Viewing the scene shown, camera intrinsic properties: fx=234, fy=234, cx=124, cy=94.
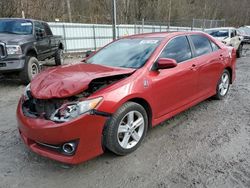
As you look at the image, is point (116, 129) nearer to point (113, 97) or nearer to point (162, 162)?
point (113, 97)

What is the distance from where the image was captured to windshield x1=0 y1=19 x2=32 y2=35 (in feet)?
24.3

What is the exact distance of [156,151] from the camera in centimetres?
322

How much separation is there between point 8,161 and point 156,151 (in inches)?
77.4

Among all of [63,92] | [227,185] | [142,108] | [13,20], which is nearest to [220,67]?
[142,108]

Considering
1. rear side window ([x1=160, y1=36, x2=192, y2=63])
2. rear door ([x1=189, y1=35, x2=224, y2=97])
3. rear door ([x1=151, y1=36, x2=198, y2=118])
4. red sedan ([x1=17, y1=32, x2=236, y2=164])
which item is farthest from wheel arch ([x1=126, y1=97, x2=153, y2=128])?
rear door ([x1=189, y1=35, x2=224, y2=97])

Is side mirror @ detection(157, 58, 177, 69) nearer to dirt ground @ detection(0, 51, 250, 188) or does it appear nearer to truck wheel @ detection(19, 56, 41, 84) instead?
dirt ground @ detection(0, 51, 250, 188)

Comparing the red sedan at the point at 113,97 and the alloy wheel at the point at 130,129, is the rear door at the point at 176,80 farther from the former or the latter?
the alloy wheel at the point at 130,129

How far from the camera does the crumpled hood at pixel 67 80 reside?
275 cm

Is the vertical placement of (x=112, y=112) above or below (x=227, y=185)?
above

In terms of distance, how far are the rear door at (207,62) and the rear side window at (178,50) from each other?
207mm

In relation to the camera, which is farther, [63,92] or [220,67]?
[220,67]

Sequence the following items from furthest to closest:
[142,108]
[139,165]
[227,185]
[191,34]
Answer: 1. [191,34]
2. [142,108]
3. [139,165]
4. [227,185]

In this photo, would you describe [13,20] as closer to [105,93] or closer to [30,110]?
[30,110]

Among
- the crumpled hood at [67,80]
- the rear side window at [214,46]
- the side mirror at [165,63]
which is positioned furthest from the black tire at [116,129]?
the rear side window at [214,46]
